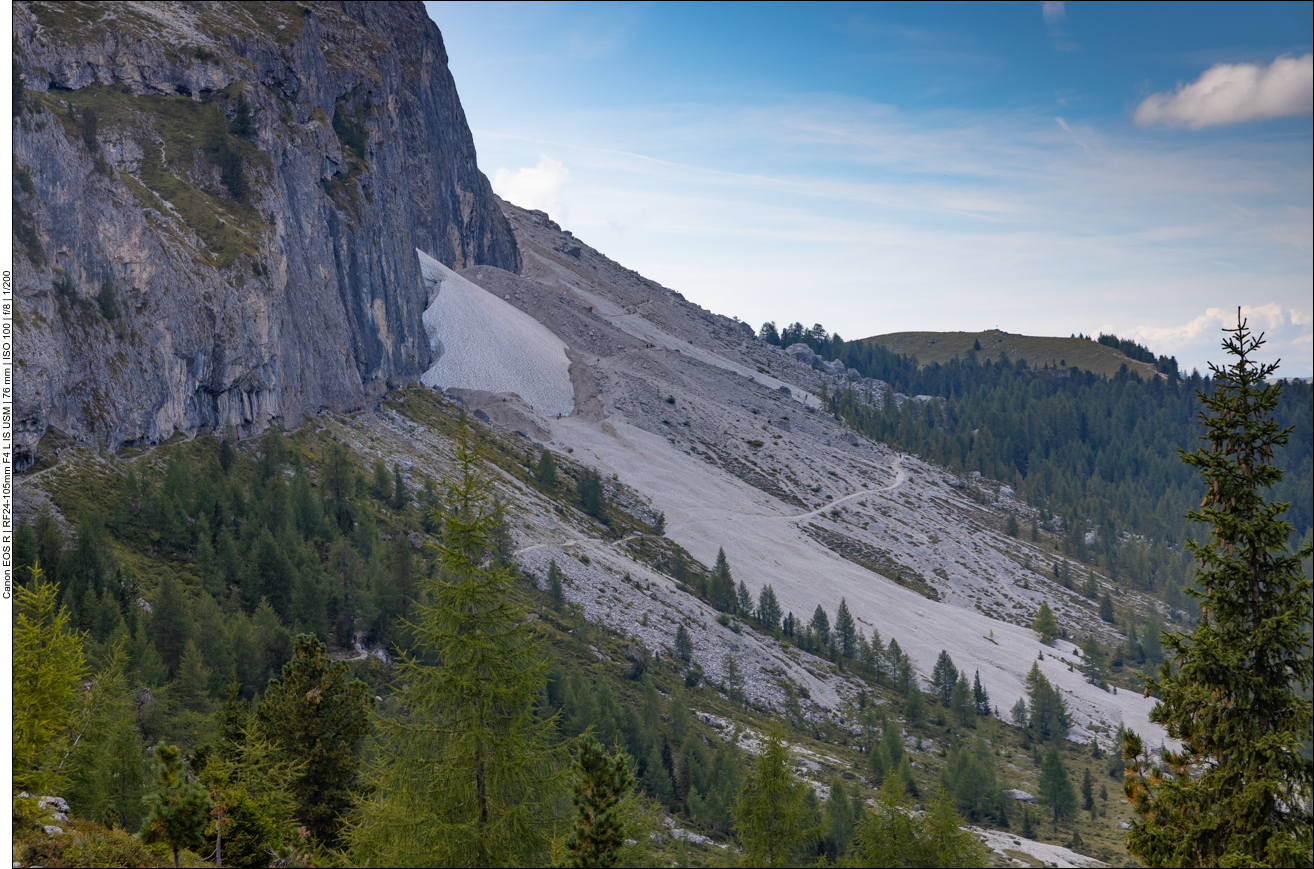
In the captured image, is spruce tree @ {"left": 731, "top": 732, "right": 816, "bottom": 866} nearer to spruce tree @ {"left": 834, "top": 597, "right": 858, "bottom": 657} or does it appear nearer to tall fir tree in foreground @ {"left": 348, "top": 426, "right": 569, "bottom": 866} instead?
tall fir tree in foreground @ {"left": 348, "top": 426, "right": 569, "bottom": 866}

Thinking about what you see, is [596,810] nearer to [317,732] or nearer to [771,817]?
[771,817]

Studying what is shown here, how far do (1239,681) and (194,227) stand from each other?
105934mm

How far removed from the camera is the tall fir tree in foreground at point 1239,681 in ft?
46.4

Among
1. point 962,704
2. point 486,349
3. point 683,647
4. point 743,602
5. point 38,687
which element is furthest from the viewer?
point 486,349

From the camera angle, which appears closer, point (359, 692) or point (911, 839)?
point (359, 692)

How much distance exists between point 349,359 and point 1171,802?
127064mm

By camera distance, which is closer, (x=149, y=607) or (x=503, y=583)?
(x=503, y=583)

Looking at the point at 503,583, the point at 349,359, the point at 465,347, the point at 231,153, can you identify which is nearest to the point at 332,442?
the point at 349,359

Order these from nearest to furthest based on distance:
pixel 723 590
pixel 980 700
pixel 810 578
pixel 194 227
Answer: pixel 194 227
pixel 980 700
pixel 723 590
pixel 810 578

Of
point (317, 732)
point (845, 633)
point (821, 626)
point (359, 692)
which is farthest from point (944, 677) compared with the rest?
point (317, 732)

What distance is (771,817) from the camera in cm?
2570

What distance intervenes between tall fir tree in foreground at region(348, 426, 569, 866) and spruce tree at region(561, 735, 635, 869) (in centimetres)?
123

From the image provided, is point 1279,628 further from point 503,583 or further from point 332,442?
point 332,442

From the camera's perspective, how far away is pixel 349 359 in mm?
126875
